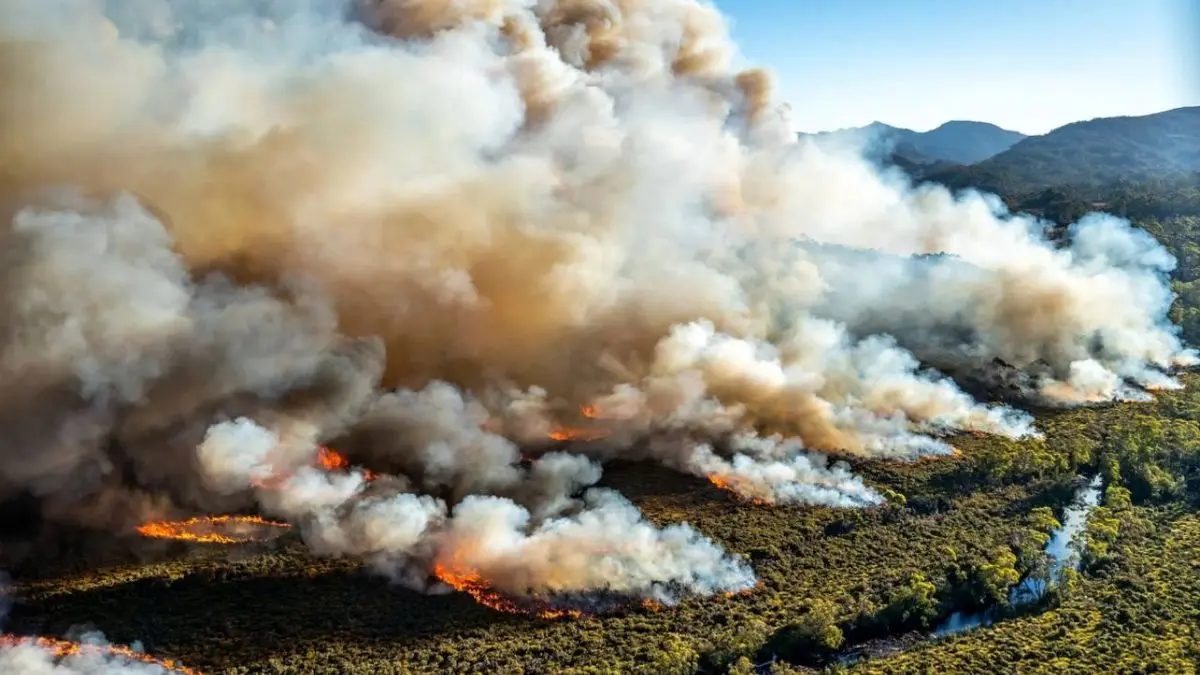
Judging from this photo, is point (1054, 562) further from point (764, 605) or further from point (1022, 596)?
point (764, 605)

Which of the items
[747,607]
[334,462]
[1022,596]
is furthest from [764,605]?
[334,462]

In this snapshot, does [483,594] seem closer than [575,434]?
Yes

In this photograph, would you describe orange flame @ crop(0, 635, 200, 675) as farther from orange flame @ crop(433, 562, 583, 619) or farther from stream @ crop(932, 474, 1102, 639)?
stream @ crop(932, 474, 1102, 639)

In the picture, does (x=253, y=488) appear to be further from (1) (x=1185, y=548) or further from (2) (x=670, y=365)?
(1) (x=1185, y=548)

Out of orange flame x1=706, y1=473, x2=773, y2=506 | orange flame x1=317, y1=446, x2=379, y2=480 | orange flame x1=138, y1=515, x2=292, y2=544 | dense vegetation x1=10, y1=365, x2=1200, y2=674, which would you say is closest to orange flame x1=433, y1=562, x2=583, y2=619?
dense vegetation x1=10, y1=365, x2=1200, y2=674

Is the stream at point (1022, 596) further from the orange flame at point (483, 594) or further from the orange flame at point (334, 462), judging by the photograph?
the orange flame at point (334, 462)

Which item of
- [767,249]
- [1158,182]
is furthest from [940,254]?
[1158,182]
